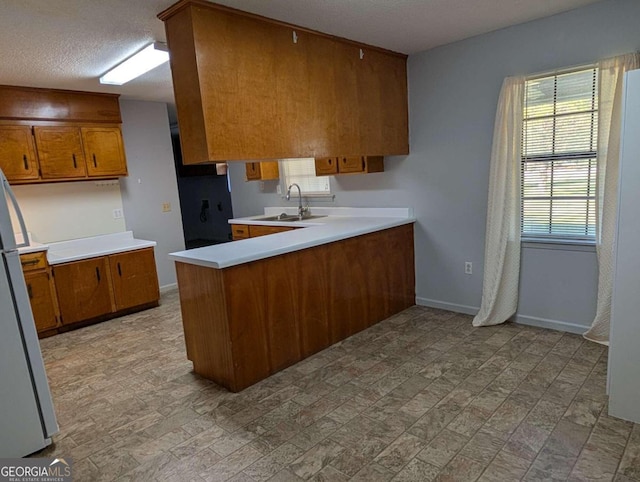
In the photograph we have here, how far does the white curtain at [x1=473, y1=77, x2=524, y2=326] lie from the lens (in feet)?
10.6

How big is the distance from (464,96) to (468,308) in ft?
6.33

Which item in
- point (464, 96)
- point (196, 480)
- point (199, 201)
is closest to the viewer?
point (196, 480)

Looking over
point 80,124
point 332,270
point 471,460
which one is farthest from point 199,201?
point 471,460

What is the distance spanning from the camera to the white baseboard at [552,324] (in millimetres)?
3227

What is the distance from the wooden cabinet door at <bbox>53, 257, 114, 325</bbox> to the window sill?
4.02 metres

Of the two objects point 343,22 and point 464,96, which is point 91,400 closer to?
point 343,22

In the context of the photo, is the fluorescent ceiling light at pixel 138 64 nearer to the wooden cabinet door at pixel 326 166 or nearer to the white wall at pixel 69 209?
the white wall at pixel 69 209

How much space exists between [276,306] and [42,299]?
2503mm

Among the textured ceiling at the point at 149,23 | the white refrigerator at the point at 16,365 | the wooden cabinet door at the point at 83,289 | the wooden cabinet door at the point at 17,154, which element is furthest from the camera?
the wooden cabinet door at the point at 83,289

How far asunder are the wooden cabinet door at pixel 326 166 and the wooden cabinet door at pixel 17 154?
280cm

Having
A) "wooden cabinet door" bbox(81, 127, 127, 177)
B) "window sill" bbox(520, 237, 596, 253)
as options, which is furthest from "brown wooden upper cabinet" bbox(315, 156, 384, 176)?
"wooden cabinet door" bbox(81, 127, 127, 177)

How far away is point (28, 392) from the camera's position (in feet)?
7.00

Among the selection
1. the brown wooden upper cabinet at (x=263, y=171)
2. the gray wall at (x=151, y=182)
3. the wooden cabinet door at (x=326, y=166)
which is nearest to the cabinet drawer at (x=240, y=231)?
the brown wooden upper cabinet at (x=263, y=171)

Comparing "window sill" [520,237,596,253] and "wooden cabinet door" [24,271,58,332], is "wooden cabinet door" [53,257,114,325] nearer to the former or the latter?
"wooden cabinet door" [24,271,58,332]
